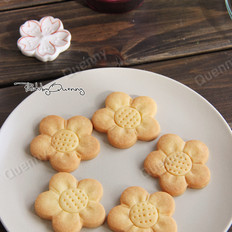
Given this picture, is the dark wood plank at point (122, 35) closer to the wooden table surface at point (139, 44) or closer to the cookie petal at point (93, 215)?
the wooden table surface at point (139, 44)

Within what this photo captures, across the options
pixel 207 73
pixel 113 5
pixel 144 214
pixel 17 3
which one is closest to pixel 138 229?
pixel 144 214

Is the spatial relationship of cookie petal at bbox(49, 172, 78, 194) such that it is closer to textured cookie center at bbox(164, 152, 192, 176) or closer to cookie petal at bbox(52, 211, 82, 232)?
cookie petal at bbox(52, 211, 82, 232)

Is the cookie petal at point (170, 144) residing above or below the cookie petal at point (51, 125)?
below

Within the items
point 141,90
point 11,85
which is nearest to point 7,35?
point 11,85

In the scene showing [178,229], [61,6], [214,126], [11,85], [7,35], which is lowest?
[178,229]

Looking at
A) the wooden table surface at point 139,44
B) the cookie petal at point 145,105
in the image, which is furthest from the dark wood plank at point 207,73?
the cookie petal at point 145,105

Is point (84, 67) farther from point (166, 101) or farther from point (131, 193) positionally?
point (131, 193)

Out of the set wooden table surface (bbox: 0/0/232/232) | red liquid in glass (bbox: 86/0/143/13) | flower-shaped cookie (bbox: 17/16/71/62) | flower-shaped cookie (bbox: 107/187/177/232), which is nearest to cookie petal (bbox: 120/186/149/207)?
flower-shaped cookie (bbox: 107/187/177/232)

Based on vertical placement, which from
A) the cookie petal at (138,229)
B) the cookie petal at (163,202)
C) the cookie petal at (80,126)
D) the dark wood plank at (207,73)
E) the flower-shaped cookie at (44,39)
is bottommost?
the cookie petal at (138,229)
